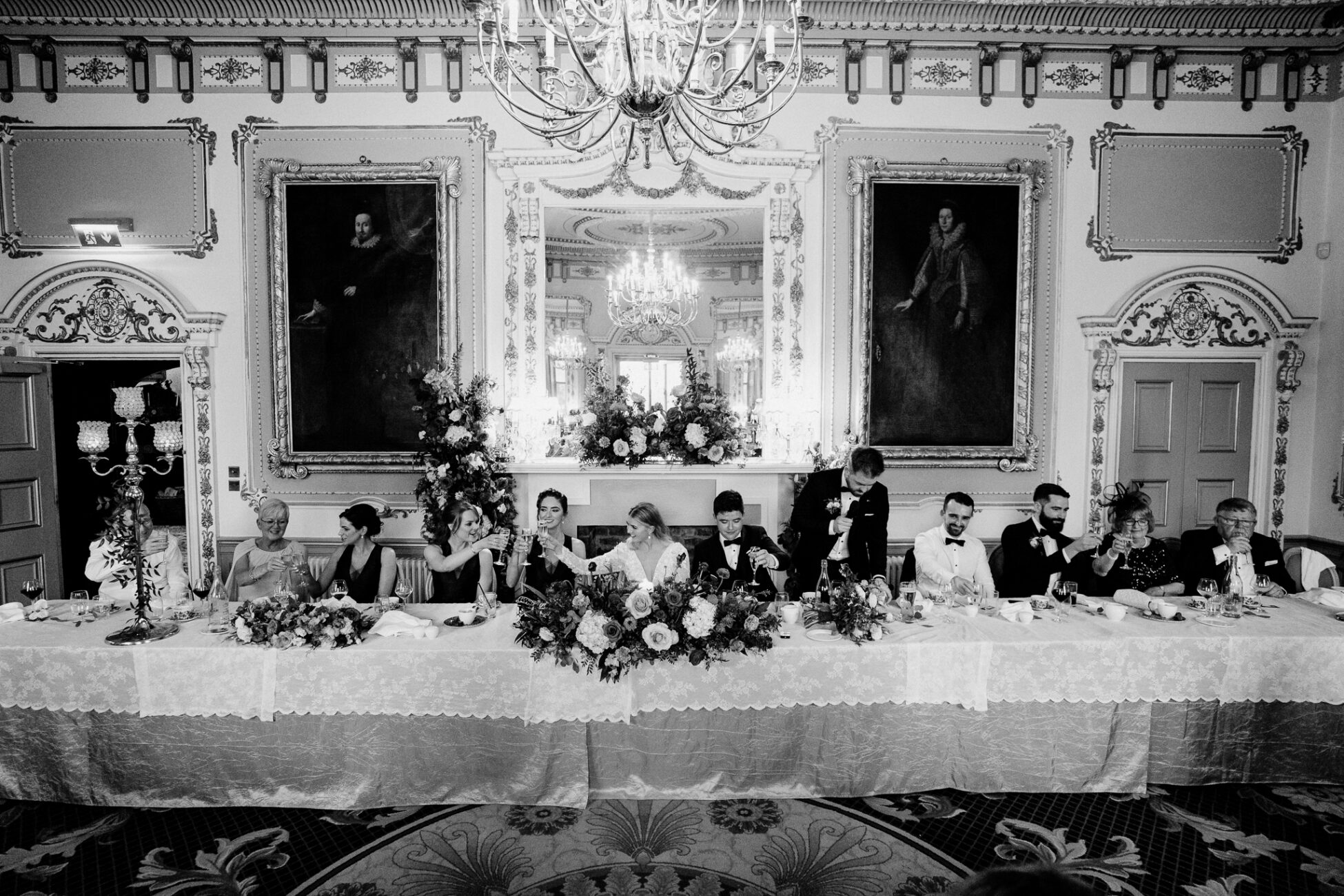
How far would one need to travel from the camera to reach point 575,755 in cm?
334

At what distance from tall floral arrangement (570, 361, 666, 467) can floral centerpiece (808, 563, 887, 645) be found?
2399 mm

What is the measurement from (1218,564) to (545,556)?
160 inches

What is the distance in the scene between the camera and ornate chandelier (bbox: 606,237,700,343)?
5887 millimetres

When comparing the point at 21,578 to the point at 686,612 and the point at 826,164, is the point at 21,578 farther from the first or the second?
the point at 826,164

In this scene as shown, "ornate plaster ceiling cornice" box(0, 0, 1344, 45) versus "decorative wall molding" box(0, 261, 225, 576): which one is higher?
"ornate plaster ceiling cornice" box(0, 0, 1344, 45)

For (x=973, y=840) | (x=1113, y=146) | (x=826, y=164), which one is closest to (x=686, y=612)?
(x=973, y=840)

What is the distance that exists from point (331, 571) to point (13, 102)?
16.7 ft

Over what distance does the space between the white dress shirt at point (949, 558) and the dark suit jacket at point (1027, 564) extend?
323 mm

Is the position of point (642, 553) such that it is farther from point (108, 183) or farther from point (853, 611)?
point (108, 183)

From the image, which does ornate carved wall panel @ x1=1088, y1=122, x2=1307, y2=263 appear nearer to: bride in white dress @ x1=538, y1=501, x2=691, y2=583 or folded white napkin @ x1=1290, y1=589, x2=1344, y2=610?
folded white napkin @ x1=1290, y1=589, x2=1344, y2=610

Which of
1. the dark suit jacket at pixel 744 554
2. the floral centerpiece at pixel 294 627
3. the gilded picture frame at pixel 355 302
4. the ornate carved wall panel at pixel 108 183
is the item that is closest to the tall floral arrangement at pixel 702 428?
the dark suit jacket at pixel 744 554

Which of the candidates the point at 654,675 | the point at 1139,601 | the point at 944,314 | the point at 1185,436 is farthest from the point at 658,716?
the point at 1185,436

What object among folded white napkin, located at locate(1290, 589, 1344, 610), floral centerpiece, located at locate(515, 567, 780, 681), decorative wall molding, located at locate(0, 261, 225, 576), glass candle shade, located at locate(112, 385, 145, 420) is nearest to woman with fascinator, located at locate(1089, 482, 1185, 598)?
folded white napkin, located at locate(1290, 589, 1344, 610)

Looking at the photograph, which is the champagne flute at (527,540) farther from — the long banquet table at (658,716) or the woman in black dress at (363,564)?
the long banquet table at (658,716)
